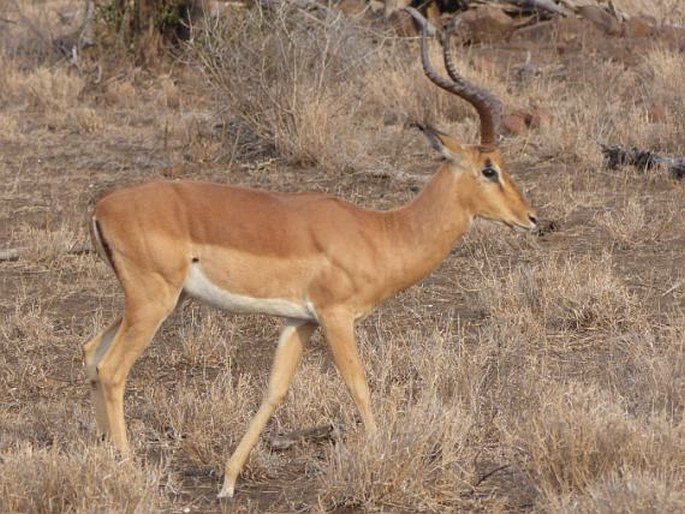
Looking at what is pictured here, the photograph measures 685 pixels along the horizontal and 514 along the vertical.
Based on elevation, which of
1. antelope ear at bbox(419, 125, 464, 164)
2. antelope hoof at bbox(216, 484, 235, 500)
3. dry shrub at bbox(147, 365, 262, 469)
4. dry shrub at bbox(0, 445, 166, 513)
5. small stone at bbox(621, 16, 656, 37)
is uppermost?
antelope ear at bbox(419, 125, 464, 164)

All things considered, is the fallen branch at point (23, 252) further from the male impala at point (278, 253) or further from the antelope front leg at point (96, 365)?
the male impala at point (278, 253)

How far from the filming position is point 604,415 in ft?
18.7

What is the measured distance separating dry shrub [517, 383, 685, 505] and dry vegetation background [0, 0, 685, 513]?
1 cm

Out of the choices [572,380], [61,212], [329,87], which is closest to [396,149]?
[329,87]

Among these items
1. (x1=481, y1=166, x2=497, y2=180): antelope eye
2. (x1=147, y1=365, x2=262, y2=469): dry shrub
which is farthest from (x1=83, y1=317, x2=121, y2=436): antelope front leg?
(x1=481, y1=166, x2=497, y2=180): antelope eye

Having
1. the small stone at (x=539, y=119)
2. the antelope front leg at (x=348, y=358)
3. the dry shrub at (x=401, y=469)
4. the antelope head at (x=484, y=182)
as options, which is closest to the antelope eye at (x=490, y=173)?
the antelope head at (x=484, y=182)

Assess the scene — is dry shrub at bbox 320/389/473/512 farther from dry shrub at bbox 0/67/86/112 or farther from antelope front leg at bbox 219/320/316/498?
dry shrub at bbox 0/67/86/112

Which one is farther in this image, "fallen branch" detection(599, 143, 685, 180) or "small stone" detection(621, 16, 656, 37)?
"small stone" detection(621, 16, 656, 37)

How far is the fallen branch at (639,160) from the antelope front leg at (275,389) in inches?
242

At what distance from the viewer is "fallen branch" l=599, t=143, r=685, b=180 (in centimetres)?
1162

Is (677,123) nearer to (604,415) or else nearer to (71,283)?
(71,283)

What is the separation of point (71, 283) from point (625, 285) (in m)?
3.52

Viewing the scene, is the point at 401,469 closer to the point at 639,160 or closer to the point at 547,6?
the point at 639,160

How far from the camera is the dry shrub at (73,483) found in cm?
520
